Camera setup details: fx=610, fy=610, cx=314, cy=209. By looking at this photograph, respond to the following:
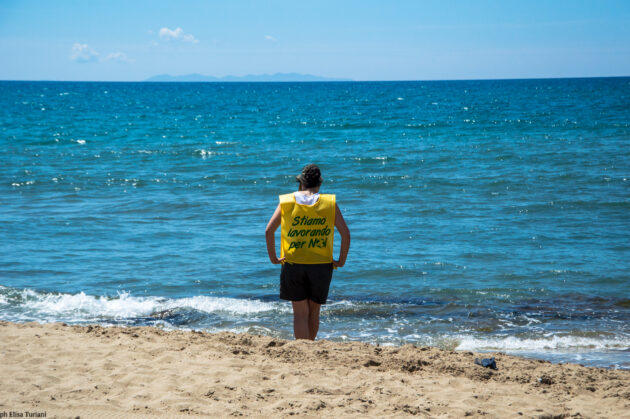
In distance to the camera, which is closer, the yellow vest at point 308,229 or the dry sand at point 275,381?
the dry sand at point 275,381

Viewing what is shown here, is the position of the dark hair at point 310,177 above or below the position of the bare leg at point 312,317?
above

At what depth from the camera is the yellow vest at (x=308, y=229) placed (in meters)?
5.11

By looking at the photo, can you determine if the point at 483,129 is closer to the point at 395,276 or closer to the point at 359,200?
the point at 359,200

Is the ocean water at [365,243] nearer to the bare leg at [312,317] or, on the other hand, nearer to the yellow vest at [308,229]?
the bare leg at [312,317]

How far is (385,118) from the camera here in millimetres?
39844

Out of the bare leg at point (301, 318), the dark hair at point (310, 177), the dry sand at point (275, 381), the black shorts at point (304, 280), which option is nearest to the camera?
the dry sand at point (275, 381)

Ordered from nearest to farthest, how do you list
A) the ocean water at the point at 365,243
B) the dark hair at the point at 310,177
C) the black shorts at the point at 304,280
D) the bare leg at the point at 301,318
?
the dark hair at the point at 310,177 < the black shorts at the point at 304,280 < the bare leg at the point at 301,318 < the ocean water at the point at 365,243

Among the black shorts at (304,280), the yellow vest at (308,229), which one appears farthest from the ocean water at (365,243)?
the yellow vest at (308,229)

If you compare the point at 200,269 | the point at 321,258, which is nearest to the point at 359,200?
the point at 200,269

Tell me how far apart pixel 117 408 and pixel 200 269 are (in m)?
5.36

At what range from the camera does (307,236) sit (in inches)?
203

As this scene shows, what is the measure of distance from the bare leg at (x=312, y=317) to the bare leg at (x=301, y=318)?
0.04 meters

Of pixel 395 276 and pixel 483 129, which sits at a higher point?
pixel 483 129

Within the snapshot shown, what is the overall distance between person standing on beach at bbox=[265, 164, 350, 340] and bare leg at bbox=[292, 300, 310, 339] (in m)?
0.09
